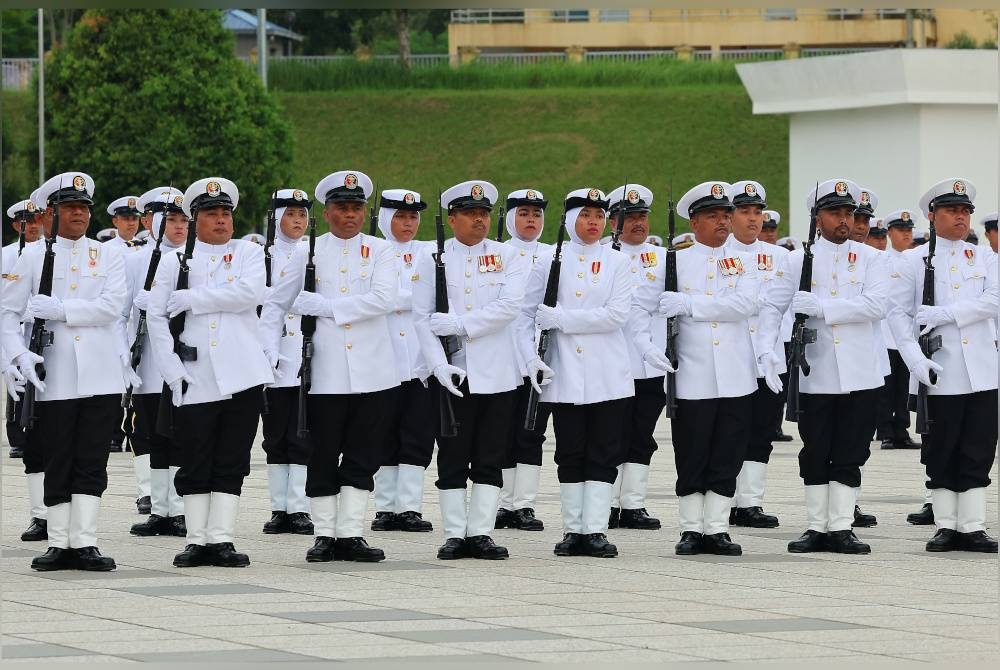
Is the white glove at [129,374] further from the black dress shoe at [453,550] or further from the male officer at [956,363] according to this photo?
the male officer at [956,363]

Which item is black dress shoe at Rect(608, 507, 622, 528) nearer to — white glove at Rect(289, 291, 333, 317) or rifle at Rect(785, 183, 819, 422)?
rifle at Rect(785, 183, 819, 422)

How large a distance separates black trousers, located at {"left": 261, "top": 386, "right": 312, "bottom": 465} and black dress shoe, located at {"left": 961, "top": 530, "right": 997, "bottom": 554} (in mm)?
4253

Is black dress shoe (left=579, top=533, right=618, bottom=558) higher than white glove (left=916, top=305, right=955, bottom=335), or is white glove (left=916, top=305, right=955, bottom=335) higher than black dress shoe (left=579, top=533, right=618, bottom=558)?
white glove (left=916, top=305, right=955, bottom=335)

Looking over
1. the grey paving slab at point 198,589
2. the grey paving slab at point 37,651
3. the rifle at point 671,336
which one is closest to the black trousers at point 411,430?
the rifle at point 671,336

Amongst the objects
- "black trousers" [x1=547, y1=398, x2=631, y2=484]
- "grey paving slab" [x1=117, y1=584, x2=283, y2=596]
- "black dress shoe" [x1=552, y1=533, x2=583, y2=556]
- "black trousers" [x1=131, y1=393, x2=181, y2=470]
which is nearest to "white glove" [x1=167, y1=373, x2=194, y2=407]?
"grey paving slab" [x1=117, y1=584, x2=283, y2=596]

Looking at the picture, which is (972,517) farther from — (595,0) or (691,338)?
(595,0)

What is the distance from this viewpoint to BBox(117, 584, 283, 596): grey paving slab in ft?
30.4

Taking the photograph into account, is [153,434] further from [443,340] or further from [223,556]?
[443,340]

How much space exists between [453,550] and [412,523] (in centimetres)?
163

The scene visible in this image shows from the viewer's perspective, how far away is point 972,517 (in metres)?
10.9

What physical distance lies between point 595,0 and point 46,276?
4915 mm

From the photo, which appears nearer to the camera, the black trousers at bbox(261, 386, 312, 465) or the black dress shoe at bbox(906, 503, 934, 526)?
the black trousers at bbox(261, 386, 312, 465)

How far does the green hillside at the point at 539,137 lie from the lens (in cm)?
5081

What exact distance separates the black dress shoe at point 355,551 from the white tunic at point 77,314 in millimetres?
1532
